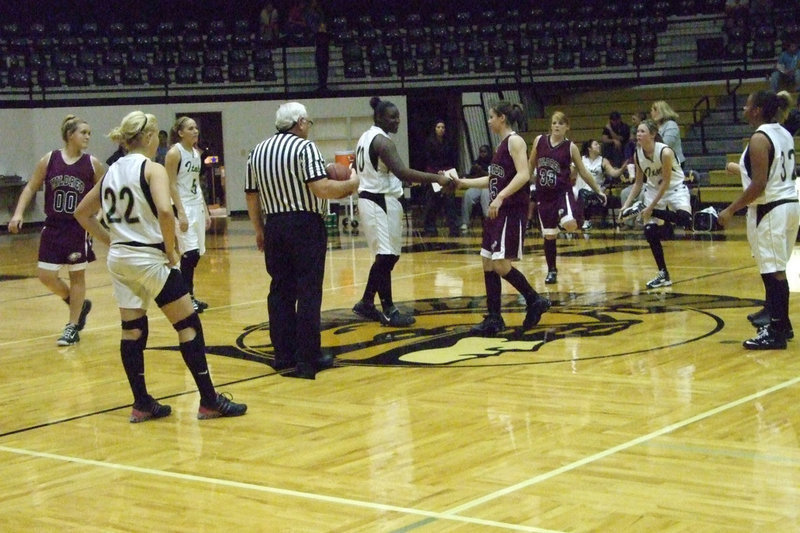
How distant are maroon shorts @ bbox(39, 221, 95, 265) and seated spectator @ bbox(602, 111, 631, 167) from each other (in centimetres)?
1256

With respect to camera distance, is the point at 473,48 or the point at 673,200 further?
the point at 473,48

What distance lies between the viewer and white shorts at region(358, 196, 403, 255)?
29.8 feet

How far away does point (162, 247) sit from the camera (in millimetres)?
6211

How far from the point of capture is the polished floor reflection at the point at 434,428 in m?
4.51

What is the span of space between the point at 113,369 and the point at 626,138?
14.2 metres

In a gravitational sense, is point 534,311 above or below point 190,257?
below

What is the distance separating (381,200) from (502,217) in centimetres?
98

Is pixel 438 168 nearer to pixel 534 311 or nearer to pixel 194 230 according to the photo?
pixel 194 230

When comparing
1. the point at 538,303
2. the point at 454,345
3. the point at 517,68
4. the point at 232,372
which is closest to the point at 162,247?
the point at 232,372

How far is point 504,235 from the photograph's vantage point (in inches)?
342

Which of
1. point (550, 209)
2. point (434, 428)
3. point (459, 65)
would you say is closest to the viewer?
point (434, 428)

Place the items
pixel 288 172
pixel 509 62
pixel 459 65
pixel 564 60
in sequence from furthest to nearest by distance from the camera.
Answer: pixel 459 65, pixel 509 62, pixel 564 60, pixel 288 172

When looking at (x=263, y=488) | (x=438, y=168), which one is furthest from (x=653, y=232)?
(x=438, y=168)

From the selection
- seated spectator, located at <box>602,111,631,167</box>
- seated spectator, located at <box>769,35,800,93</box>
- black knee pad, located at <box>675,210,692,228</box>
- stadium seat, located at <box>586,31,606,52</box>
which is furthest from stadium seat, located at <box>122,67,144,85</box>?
black knee pad, located at <box>675,210,692,228</box>
